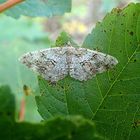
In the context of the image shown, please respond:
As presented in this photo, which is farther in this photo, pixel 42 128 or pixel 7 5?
pixel 7 5

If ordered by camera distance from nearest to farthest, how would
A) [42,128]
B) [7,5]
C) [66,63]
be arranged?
[42,128], [7,5], [66,63]

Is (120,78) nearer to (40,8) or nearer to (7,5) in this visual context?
(7,5)

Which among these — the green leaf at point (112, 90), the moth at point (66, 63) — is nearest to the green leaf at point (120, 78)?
the green leaf at point (112, 90)

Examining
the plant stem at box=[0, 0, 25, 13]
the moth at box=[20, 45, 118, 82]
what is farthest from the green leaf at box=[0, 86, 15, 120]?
the moth at box=[20, 45, 118, 82]

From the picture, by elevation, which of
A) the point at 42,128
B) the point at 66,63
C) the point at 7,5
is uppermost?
the point at 7,5

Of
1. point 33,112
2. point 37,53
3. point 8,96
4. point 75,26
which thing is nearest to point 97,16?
point 75,26

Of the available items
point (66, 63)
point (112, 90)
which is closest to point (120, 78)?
point (112, 90)
